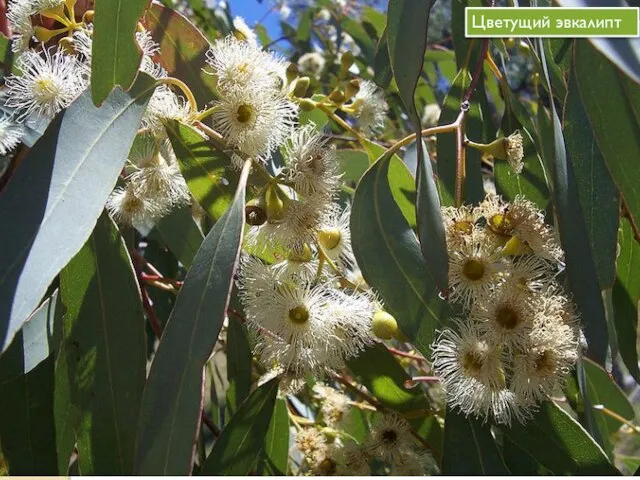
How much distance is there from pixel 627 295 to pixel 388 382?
1.47 ft

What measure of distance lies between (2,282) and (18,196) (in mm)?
132

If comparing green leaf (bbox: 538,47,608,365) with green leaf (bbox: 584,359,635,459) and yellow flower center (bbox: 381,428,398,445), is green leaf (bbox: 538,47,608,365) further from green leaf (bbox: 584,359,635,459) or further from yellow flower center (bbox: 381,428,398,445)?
yellow flower center (bbox: 381,428,398,445)

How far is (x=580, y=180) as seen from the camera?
Answer: 3.89ft

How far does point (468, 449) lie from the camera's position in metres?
1.18

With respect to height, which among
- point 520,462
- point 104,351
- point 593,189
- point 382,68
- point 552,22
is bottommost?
point 520,462

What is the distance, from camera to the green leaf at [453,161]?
1403 mm

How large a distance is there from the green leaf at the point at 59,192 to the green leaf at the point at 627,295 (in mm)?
853

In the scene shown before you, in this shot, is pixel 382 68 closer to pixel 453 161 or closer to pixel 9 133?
pixel 453 161

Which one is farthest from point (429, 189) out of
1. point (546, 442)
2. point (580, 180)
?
point (546, 442)

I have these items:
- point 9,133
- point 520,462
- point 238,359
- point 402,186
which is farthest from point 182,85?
point 520,462

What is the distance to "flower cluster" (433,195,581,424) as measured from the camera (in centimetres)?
107

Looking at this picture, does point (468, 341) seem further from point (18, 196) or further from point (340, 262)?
point (18, 196)

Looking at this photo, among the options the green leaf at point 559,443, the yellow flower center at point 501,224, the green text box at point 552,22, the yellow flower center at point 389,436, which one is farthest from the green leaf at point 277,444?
the green text box at point 552,22

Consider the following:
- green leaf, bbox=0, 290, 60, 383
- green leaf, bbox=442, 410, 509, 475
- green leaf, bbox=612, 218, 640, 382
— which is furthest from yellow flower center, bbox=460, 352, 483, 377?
green leaf, bbox=0, 290, 60, 383
